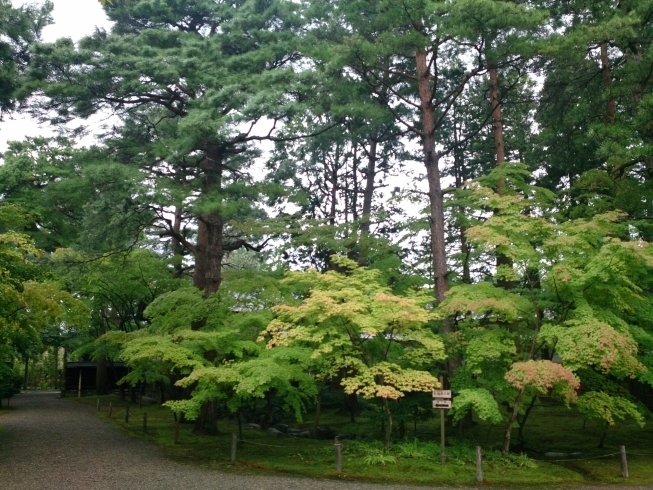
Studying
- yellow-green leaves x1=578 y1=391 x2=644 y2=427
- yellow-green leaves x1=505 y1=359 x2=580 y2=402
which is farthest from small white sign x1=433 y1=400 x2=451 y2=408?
yellow-green leaves x1=578 y1=391 x2=644 y2=427

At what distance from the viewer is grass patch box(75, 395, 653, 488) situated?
35.9ft

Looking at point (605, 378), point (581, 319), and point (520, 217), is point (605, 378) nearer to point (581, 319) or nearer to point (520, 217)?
point (581, 319)

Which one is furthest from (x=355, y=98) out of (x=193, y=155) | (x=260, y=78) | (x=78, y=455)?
(x=78, y=455)

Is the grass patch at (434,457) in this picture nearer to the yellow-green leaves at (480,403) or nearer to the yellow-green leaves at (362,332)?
the yellow-green leaves at (480,403)

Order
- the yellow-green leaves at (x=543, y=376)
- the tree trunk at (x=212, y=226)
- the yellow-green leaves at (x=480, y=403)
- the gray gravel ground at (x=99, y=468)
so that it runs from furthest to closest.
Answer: the tree trunk at (x=212, y=226) < the yellow-green leaves at (x=480, y=403) < the yellow-green leaves at (x=543, y=376) < the gray gravel ground at (x=99, y=468)

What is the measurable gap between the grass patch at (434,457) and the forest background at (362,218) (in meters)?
0.78

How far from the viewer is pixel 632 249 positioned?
34.9 feet

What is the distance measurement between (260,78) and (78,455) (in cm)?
1036

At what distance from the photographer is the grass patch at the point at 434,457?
1095 centimetres

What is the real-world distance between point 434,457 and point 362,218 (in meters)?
7.56

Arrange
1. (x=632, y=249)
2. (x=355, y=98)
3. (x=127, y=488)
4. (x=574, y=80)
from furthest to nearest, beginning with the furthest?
(x=574, y=80)
(x=355, y=98)
(x=632, y=249)
(x=127, y=488)

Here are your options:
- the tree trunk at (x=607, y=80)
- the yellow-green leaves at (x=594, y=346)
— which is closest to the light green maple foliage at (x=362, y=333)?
the yellow-green leaves at (x=594, y=346)

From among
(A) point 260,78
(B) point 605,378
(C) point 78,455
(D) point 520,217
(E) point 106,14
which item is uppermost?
(E) point 106,14

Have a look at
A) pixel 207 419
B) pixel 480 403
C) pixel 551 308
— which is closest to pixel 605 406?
pixel 551 308
